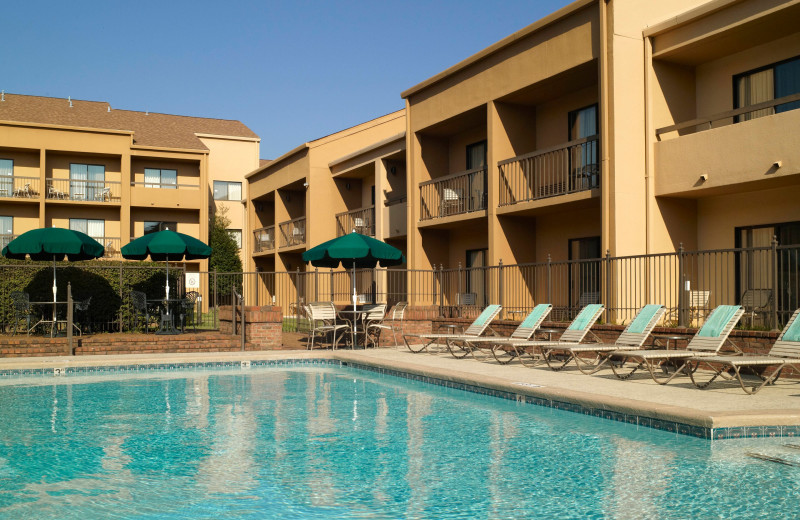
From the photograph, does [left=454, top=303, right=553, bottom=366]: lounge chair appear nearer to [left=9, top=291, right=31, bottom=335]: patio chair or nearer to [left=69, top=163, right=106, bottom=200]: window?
[left=9, top=291, right=31, bottom=335]: patio chair

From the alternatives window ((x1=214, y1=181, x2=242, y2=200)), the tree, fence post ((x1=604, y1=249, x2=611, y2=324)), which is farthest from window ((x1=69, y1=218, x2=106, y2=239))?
fence post ((x1=604, y1=249, x2=611, y2=324))

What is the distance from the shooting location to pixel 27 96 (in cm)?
4019

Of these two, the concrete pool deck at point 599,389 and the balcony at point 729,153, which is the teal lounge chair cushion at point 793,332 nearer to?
the concrete pool deck at point 599,389

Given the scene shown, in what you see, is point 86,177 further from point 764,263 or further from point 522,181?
point 764,263

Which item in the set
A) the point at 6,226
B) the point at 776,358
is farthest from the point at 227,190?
the point at 776,358

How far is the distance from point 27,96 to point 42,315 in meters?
28.0

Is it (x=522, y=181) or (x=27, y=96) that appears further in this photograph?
(x=27, y=96)

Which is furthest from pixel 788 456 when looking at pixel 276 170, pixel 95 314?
pixel 276 170

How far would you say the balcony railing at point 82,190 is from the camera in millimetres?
34688

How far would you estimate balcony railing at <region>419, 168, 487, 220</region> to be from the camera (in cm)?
2055

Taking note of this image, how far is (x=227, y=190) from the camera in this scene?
44125 mm

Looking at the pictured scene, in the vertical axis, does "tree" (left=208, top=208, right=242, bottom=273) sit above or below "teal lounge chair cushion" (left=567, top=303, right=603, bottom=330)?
above

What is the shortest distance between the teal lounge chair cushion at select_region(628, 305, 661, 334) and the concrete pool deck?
2.61 feet

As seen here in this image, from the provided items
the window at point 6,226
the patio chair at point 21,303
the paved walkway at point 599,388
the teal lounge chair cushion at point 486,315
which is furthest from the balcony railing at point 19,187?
the teal lounge chair cushion at point 486,315
